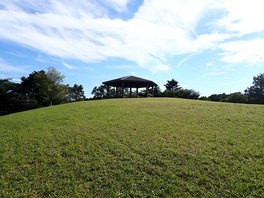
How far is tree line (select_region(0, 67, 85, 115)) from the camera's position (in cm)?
2586

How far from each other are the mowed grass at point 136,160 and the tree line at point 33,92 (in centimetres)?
1965

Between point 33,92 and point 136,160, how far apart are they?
29.2 metres

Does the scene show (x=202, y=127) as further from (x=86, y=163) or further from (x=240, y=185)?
(x=86, y=163)

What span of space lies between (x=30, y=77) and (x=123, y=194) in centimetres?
3144

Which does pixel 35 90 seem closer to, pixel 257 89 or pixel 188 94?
pixel 188 94

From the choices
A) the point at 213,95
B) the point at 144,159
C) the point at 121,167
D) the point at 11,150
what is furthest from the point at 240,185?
the point at 213,95

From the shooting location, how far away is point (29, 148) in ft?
18.1

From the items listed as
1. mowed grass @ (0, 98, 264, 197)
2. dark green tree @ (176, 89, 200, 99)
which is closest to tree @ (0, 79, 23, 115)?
dark green tree @ (176, 89, 200, 99)

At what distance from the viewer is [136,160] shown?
14.9 ft

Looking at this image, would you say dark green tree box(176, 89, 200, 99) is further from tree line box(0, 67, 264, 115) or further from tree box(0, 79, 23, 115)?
tree box(0, 79, 23, 115)

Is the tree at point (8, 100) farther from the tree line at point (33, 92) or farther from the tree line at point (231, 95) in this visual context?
the tree line at point (231, 95)

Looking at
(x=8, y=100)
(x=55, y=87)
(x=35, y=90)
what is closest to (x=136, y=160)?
(x=55, y=87)

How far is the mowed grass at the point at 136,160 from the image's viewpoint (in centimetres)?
358

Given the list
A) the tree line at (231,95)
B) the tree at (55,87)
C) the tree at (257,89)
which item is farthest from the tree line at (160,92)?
the tree at (257,89)
